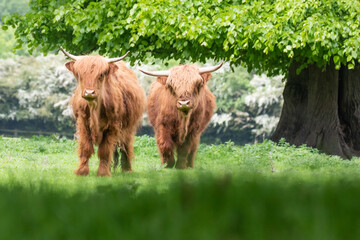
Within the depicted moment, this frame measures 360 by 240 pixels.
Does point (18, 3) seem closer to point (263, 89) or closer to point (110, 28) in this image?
point (263, 89)

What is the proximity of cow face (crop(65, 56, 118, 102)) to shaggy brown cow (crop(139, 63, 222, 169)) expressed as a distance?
198 centimetres

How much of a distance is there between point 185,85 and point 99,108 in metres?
2.25

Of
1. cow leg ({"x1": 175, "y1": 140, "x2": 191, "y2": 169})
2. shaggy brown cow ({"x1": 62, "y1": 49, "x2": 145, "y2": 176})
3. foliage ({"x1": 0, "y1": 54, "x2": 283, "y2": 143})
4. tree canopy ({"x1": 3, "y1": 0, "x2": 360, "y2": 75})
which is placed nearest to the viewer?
shaggy brown cow ({"x1": 62, "y1": 49, "x2": 145, "y2": 176})

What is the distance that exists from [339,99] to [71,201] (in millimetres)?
17340

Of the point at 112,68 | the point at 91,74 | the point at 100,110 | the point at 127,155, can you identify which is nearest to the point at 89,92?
the point at 91,74

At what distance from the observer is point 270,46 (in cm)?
1594

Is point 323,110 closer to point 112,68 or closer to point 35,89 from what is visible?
point 112,68

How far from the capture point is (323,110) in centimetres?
1906

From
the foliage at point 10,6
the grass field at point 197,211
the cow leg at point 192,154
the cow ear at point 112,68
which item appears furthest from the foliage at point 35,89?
the grass field at point 197,211

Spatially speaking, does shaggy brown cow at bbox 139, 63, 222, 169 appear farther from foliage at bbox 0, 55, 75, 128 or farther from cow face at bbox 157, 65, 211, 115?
foliage at bbox 0, 55, 75, 128

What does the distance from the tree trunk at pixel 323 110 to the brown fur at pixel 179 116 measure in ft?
23.3

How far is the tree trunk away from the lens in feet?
61.3

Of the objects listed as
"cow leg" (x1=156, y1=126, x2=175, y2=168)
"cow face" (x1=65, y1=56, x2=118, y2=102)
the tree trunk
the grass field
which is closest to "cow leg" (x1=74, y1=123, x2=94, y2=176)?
"cow face" (x1=65, y1=56, x2=118, y2=102)

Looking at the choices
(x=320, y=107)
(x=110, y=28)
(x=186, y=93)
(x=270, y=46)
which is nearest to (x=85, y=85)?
(x=186, y=93)
